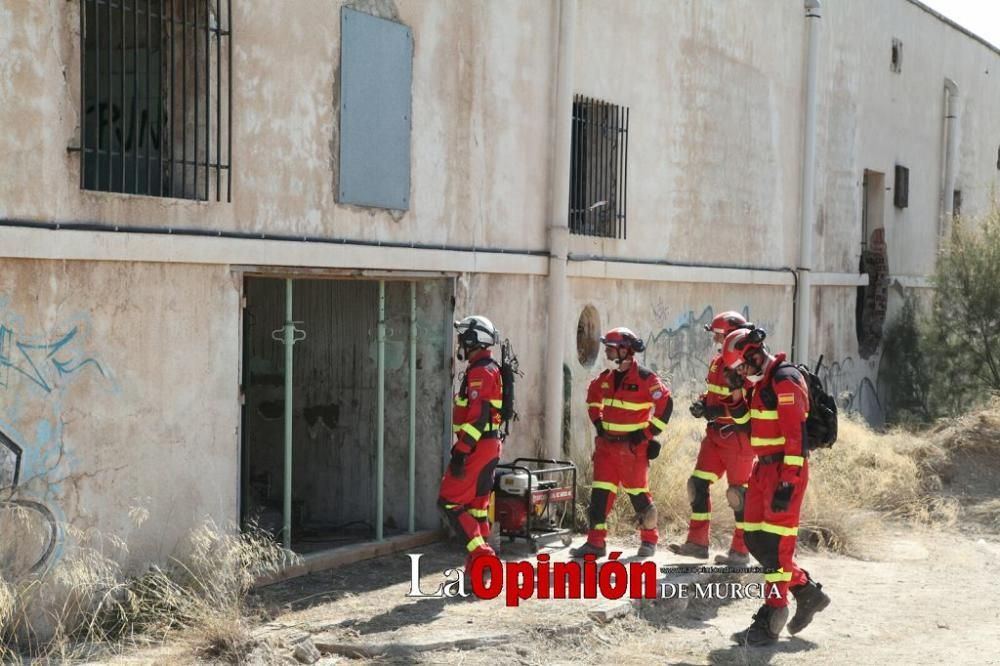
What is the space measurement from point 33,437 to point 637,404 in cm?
472

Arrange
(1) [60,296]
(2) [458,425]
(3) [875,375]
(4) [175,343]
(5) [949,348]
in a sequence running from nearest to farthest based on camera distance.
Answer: (1) [60,296]
(4) [175,343]
(2) [458,425]
(5) [949,348]
(3) [875,375]

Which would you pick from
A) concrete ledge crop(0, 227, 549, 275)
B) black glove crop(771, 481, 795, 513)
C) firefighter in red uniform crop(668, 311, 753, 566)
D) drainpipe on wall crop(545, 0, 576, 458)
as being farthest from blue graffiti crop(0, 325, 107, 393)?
drainpipe on wall crop(545, 0, 576, 458)

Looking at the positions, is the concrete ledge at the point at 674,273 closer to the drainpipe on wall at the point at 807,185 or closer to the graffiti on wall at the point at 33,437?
the drainpipe on wall at the point at 807,185

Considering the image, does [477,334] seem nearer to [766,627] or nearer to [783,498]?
[783,498]

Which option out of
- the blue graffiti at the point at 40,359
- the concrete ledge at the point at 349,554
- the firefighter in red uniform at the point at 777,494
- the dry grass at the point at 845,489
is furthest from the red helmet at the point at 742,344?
the blue graffiti at the point at 40,359

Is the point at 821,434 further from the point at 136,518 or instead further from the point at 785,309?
the point at 785,309

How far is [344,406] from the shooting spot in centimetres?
1133

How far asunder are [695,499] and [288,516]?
3356 mm

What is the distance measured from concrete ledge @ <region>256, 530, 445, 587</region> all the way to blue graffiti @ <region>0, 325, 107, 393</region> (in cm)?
235

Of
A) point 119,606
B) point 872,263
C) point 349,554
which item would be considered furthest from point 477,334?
point 872,263

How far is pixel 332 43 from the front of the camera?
31.0 feet

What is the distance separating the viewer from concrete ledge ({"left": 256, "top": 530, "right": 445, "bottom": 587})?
9.25m

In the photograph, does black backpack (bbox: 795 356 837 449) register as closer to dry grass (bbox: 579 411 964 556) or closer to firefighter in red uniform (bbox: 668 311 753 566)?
firefighter in red uniform (bbox: 668 311 753 566)

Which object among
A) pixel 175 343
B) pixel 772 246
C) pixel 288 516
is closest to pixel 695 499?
pixel 288 516
